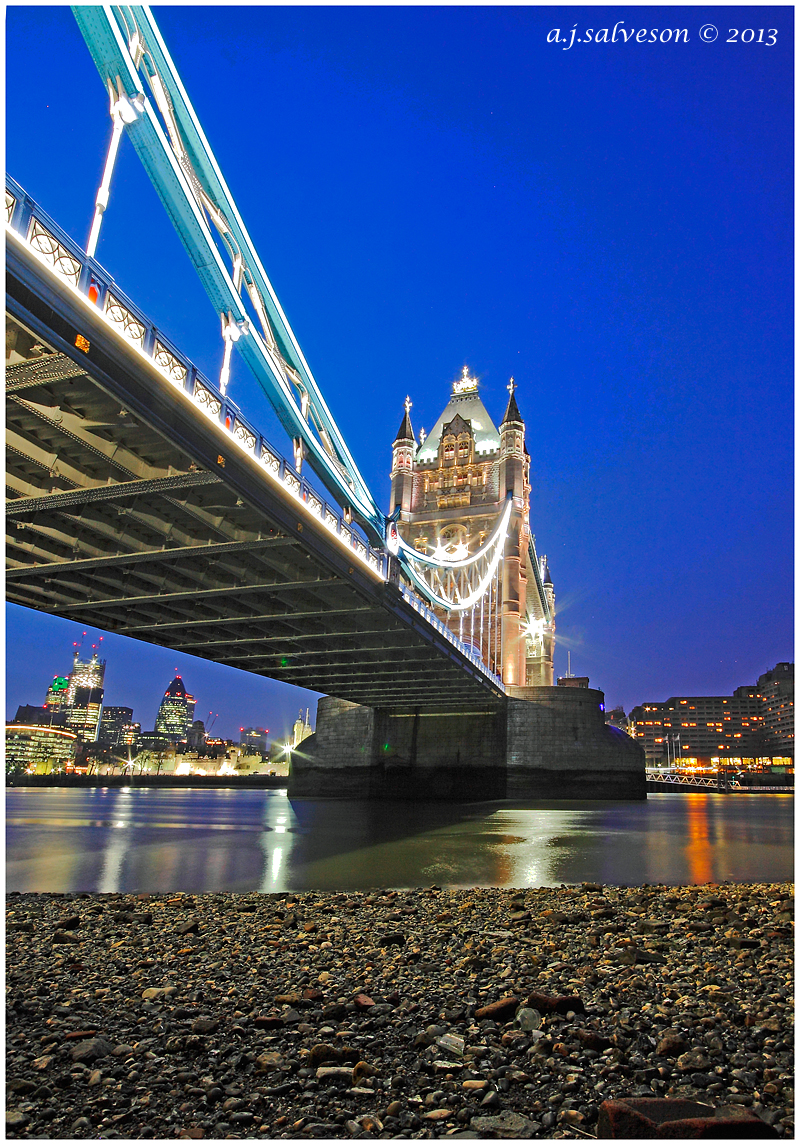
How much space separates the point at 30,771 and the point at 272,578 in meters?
126

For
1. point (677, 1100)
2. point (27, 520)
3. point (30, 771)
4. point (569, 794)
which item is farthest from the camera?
point (30, 771)

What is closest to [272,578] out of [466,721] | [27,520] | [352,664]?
[27,520]

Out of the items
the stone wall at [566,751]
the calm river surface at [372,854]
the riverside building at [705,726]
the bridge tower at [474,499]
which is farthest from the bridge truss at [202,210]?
the riverside building at [705,726]

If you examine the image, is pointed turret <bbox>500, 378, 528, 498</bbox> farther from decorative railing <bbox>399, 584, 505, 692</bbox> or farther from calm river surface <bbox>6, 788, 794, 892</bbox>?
calm river surface <bbox>6, 788, 794, 892</bbox>

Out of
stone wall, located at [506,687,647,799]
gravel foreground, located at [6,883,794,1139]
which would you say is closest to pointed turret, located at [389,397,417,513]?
stone wall, located at [506,687,647,799]

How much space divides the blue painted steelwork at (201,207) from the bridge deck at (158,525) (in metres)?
3.86

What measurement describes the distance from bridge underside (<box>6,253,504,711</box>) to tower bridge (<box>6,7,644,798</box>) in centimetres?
6

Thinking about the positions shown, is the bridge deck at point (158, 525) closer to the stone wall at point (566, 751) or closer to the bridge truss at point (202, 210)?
the bridge truss at point (202, 210)

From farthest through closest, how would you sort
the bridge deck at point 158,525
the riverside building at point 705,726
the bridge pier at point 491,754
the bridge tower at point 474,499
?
1. the riverside building at point 705,726
2. the bridge tower at point 474,499
3. the bridge pier at point 491,754
4. the bridge deck at point 158,525

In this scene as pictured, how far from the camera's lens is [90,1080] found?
3.50 metres

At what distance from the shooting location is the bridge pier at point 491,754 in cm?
4517

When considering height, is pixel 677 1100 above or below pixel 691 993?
above

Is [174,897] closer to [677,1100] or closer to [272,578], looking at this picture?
[677,1100]

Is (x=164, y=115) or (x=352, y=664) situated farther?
(x=352, y=664)
